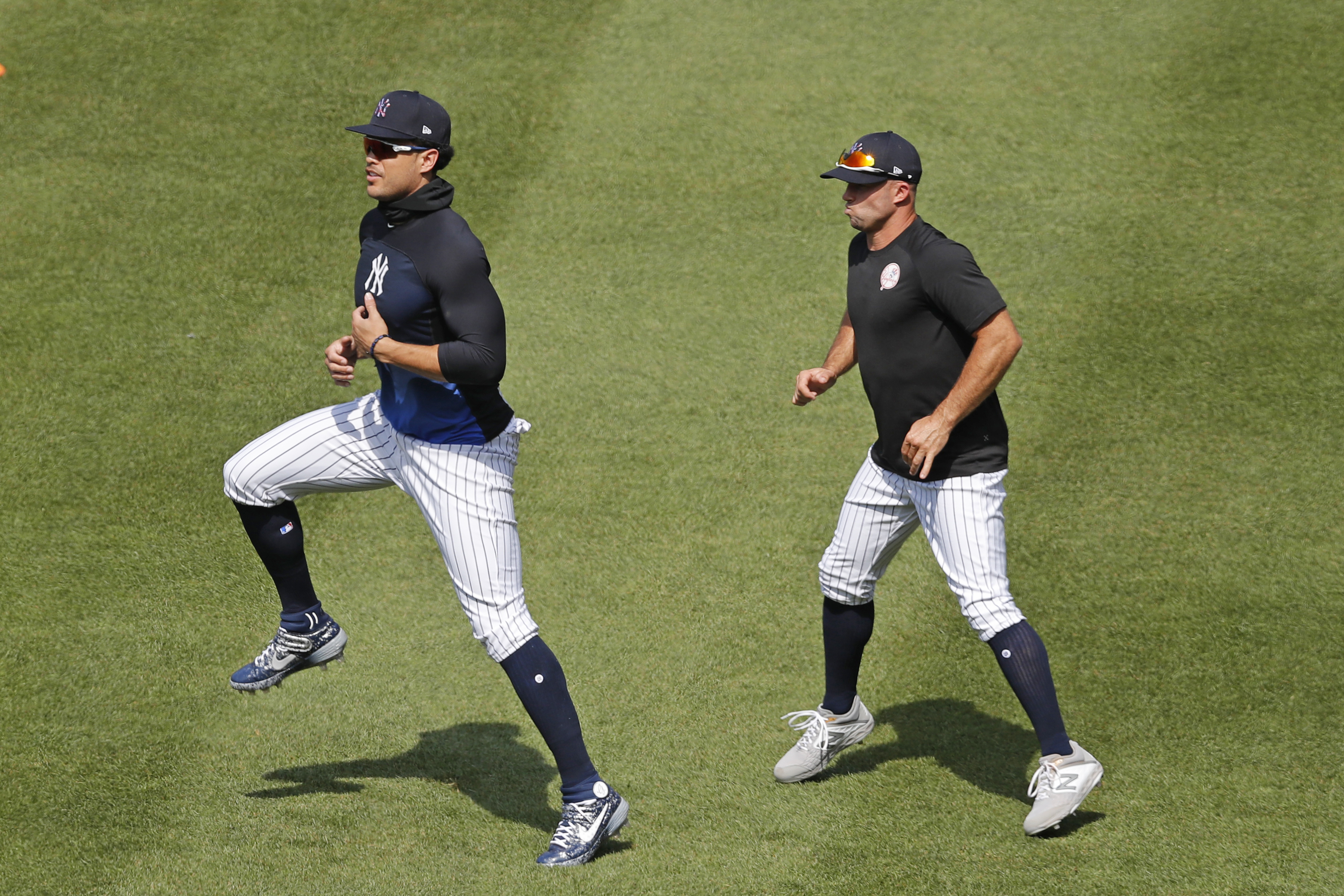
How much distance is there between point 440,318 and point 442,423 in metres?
0.38

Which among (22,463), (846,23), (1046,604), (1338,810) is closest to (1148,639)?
(1046,604)

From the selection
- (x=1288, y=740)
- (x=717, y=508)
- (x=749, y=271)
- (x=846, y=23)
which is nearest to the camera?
(x=1288, y=740)

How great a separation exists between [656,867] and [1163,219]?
6.31 meters

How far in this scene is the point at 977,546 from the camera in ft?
16.4

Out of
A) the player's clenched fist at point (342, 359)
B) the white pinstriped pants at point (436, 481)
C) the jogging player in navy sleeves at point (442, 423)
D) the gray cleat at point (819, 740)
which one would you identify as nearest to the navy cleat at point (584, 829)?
the jogging player in navy sleeves at point (442, 423)

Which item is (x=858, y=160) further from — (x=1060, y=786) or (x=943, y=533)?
(x=1060, y=786)

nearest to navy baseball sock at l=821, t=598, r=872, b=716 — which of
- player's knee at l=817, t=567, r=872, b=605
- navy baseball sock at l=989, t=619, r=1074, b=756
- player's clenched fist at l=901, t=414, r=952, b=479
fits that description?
player's knee at l=817, t=567, r=872, b=605

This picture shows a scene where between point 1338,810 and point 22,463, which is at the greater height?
point 22,463

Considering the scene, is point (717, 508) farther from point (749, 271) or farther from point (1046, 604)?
point (749, 271)

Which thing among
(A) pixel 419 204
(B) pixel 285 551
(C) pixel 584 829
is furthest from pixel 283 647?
(A) pixel 419 204

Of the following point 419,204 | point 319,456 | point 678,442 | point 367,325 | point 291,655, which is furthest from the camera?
point 678,442

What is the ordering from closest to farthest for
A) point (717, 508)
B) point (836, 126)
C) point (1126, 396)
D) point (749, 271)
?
point (717, 508) < point (1126, 396) < point (749, 271) < point (836, 126)

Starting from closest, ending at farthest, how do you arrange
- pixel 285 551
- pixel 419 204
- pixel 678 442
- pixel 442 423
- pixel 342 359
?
pixel 419 204, pixel 442 423, pixel 342 359, pixel 285 551, pixel 678 442

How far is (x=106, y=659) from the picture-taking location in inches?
244
